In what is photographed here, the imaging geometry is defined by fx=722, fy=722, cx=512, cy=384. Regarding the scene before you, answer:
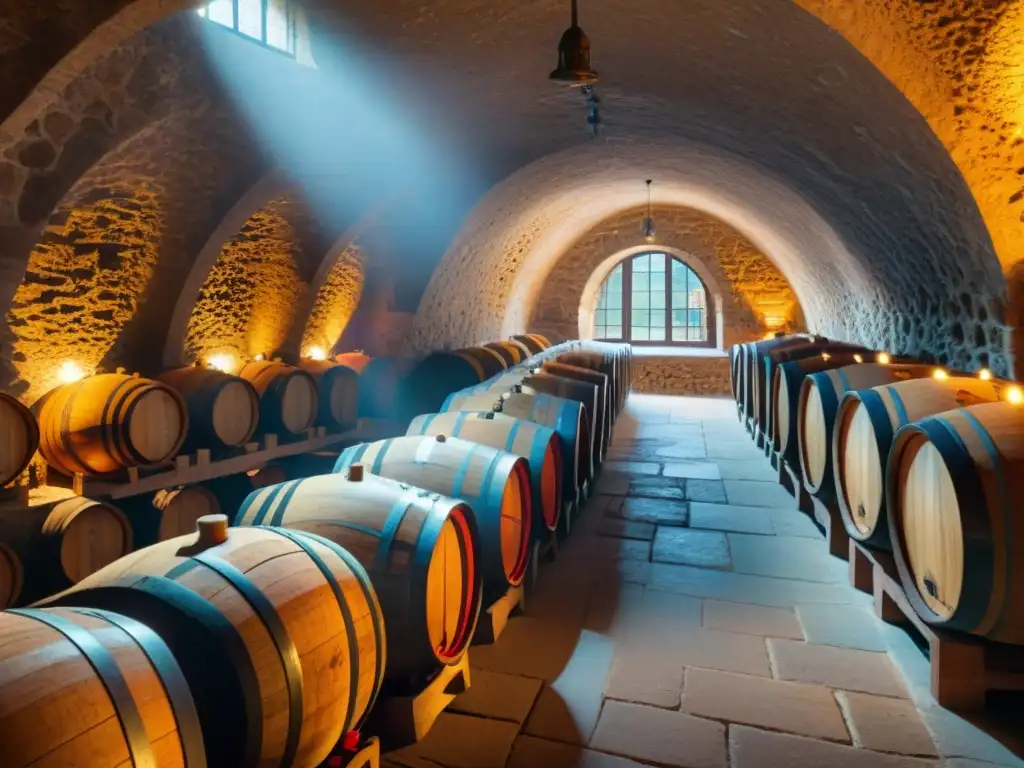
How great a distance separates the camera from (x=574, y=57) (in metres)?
3.11

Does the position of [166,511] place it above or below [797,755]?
above

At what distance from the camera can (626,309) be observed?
48.1 feet

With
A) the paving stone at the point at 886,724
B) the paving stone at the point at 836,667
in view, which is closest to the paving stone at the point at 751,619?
the paving stone at the point at 836,667

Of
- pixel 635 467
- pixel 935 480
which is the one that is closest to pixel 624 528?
pixel 635 467

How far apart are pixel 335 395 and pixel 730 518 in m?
3.47

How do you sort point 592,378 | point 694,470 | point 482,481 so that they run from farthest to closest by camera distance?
point 694,470, point 592,378, point 482,481

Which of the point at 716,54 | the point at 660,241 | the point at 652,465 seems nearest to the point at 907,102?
the point at 716,54

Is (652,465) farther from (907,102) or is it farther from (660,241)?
(660,241)

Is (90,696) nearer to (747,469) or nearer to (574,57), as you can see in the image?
(574,57)

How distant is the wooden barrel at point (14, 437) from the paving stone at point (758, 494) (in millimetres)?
4629

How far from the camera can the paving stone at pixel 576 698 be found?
8.21 feet

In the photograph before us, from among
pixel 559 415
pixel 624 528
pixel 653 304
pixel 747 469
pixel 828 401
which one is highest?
pixel 653 304

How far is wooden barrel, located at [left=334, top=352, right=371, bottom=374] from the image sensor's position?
23.4 feet

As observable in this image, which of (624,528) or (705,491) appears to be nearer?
(624,528)
